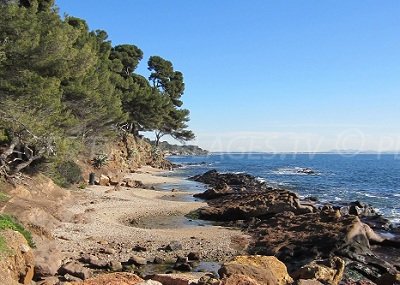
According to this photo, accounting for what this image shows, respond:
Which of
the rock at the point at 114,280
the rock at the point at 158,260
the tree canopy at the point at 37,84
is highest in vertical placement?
the tree canopy at the point at 37,84

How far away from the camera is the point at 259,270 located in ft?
33.5

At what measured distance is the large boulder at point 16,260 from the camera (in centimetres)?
981

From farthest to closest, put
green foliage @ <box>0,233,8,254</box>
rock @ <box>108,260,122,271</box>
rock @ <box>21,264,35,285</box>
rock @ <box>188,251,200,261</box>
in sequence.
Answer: rock @ <box>188,251,200,261</box>
rock @ <box>108,260,122,271</box>
rock @ <box>21,264,35,285</box>
green foliage @ <box>0,233,8,254</box>

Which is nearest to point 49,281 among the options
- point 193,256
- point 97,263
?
point 97,263

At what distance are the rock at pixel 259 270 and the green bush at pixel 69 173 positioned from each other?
23.1 meters

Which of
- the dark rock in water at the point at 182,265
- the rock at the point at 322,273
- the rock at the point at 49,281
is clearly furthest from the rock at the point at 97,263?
the rock at the point at 322,273

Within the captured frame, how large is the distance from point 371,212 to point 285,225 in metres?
10.4

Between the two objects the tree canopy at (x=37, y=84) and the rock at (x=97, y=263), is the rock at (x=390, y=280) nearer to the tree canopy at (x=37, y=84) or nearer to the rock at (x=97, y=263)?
the rock at (x=97, y=263)

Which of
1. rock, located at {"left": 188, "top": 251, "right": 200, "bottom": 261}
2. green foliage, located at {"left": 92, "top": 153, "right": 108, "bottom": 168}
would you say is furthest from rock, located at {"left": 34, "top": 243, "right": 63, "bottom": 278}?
green foliage, located at {"left": 92, "top": 153, "right": 108, "bottom": 168}

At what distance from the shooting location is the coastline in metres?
16.0

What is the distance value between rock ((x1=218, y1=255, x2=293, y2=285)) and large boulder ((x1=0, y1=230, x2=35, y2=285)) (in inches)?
192

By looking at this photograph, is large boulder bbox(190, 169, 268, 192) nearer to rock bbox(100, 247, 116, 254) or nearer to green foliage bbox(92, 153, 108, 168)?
green foliage bbox(92, 153, 108, 168)

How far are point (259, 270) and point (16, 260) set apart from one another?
5.96m

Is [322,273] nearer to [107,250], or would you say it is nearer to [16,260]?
[107,250]
